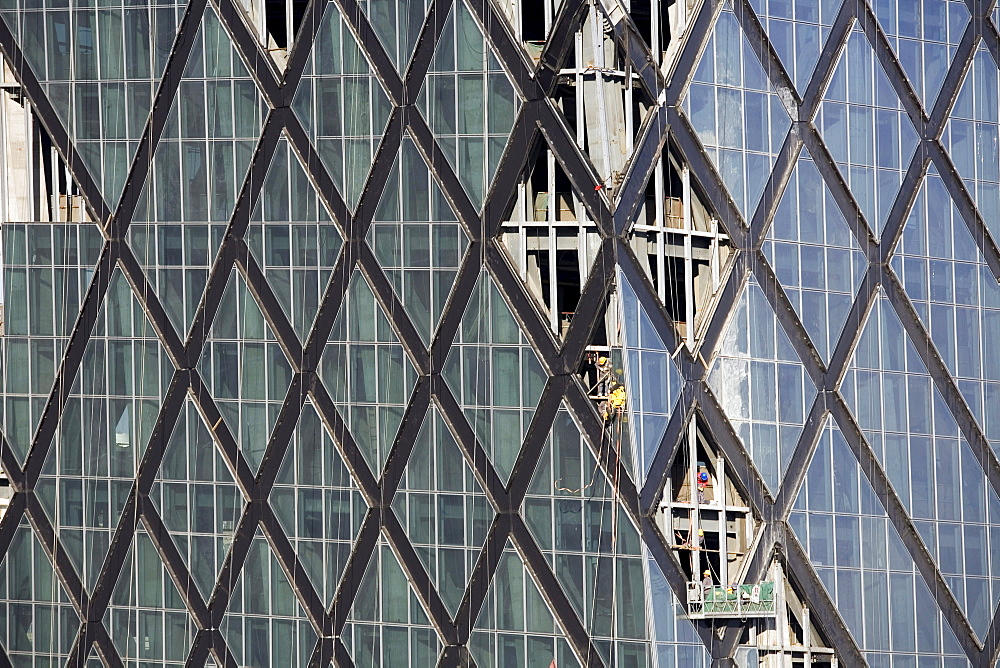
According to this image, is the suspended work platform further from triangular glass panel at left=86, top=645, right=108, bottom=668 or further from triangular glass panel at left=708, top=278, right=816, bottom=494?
triangular glass panel at left=86, top=645, right=108, bottom=668

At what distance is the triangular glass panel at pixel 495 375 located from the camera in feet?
127

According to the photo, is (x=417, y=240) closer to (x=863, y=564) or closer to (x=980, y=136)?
(x=863, y=564)

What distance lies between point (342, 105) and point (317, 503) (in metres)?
9.64

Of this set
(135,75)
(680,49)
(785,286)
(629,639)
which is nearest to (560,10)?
(680,49)

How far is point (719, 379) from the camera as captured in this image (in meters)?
38.8

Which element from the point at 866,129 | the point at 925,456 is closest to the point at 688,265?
the point at 866,129

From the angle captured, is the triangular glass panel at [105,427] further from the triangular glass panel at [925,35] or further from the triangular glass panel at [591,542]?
the triangular glass panel at [925,35]

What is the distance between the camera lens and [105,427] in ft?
137

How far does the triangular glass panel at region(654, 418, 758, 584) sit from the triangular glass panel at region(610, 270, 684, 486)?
2.29 feet

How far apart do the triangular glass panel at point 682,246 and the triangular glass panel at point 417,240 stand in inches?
172

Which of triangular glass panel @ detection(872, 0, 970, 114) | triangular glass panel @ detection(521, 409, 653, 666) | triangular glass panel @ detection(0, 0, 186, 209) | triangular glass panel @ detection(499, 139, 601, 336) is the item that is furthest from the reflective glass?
triangular glass panel @ detection(0, 0, 186, 209)

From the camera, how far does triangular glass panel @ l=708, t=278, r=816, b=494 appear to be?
38.8 m

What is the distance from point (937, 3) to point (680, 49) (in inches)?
276

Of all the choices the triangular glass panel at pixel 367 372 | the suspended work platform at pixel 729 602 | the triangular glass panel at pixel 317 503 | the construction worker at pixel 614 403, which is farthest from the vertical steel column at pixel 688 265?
the triangular glass panel at pixel 317 503
